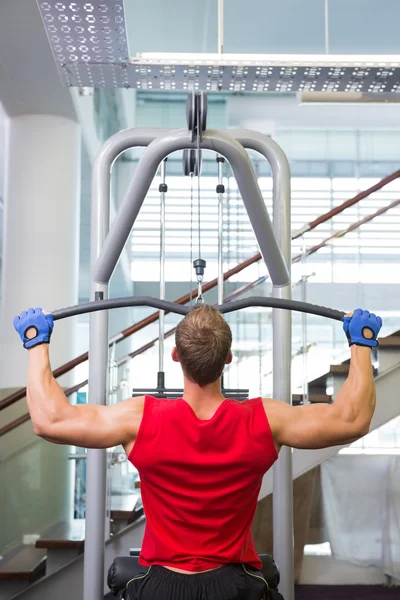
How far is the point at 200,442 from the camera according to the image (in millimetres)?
1441

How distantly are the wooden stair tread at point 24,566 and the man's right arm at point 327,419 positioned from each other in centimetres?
233

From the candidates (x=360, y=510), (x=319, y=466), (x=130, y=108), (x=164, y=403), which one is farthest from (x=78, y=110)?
(x=164, y=403)

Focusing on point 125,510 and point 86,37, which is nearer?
point 86,37

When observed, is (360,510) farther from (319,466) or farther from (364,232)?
(364,232)

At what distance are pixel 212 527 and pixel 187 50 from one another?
5.00 m

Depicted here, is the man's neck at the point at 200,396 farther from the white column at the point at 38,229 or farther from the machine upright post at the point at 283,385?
the white column at the point at 38,229

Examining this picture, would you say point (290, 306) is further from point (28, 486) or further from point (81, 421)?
point (28, 486)

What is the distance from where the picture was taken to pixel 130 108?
646 cm

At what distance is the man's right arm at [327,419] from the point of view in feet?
4.95

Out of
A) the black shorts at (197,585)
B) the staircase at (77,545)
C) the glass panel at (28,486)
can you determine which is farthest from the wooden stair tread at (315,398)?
the black shorts at (197,585)

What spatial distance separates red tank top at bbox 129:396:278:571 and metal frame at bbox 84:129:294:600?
974 millimetres

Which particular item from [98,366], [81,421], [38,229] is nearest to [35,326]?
[81,421]

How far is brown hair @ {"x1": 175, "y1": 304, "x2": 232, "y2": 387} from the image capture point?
149 centimetres

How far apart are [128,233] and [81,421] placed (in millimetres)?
958
